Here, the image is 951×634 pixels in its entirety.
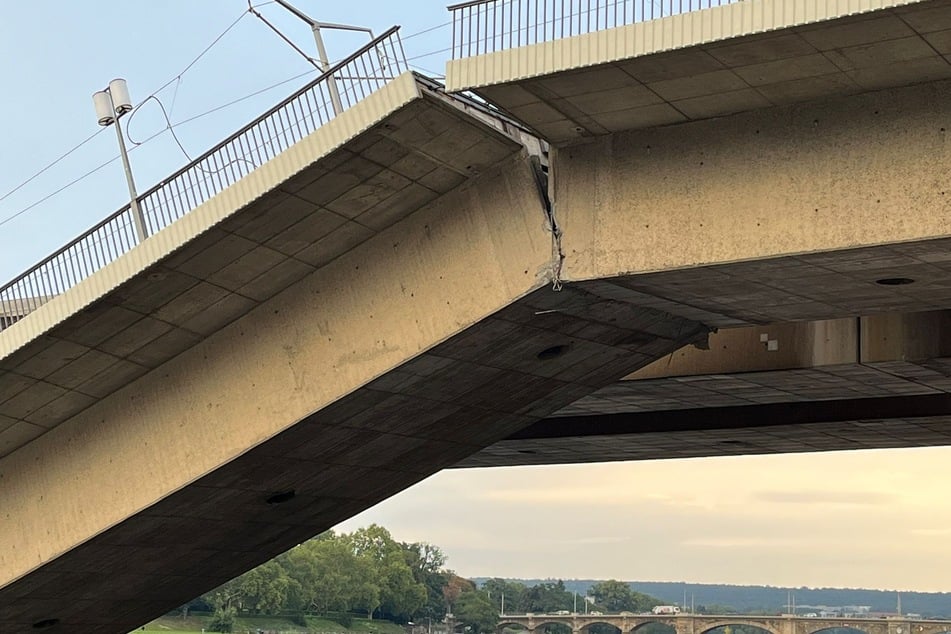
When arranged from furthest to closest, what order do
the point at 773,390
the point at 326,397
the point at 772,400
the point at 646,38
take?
1. the point at 772,400
2. the point at 773,390
3. the point at 326,397
4. the point at 646,38

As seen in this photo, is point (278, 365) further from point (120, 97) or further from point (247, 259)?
point (120, 97)

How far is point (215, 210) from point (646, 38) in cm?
660

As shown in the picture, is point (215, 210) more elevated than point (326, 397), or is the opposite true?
point (215, 210)

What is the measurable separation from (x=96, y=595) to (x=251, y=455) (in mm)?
6445

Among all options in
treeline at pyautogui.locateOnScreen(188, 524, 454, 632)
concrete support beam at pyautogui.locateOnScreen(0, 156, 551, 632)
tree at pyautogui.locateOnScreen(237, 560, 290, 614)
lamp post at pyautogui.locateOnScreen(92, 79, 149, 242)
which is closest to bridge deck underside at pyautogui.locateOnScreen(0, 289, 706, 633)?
concrete support beam at pyautogui.locateOnScreen(0, 156, 551, 632)

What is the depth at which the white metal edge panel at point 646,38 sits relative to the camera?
1323cm

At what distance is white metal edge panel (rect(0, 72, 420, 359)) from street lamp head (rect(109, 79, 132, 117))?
323 cm

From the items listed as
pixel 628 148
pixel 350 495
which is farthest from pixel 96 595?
pixel 628 148

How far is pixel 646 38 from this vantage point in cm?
1425

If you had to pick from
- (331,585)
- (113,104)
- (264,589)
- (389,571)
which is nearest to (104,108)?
(113,104)

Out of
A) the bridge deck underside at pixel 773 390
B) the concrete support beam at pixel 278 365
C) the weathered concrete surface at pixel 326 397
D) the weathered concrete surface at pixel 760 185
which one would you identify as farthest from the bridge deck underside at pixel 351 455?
the bridge deck underside at pixel 773 390

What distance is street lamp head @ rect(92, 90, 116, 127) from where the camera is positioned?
66.7 ft

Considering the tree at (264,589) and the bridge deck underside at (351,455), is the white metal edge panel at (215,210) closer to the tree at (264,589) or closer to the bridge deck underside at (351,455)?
the bridge deck underside at (351,455)

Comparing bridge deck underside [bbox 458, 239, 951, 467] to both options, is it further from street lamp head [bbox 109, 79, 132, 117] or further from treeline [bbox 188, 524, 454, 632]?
treeline [bbox 188, 524, 454, 632]
